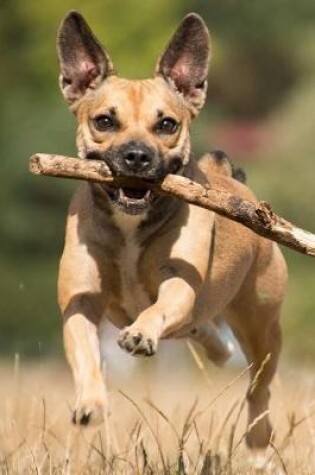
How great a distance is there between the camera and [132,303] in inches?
366

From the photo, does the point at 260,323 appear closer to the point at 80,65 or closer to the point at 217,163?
the point at 217,163

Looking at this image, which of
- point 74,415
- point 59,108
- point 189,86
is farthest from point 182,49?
point 59,108

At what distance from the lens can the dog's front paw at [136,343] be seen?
8.07 m

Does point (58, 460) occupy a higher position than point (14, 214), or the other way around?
point (14, 214)

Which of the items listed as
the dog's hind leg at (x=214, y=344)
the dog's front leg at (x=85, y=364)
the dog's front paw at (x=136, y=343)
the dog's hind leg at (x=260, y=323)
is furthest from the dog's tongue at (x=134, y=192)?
the dog's hind leg at (x=214, y=344)

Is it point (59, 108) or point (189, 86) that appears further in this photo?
point (59, 108)

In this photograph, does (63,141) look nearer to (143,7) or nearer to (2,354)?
(2,354)

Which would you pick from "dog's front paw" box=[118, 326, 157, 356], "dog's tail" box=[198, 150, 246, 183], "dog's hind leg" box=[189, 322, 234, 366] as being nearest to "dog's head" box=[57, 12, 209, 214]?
"dog's tail" box=[198, 150, 246, 183]

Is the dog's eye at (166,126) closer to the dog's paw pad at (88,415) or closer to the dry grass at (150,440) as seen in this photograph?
the dry grass at (150,440)

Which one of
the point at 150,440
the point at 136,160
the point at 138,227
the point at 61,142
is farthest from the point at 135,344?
the point at 61,142

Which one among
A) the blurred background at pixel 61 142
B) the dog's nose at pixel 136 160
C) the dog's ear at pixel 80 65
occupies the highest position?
the blurred background at pixel 61 142

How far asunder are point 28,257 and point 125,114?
22.3 metres

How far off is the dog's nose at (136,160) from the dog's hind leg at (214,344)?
2.15 metres

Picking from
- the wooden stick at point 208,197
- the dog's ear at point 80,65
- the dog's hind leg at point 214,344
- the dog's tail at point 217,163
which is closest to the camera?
the wooden stick at point 208,197
